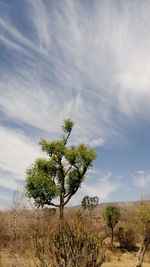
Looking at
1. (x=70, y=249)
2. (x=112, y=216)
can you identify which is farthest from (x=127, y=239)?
(x=70, y=249)

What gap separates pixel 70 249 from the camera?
31.5ft

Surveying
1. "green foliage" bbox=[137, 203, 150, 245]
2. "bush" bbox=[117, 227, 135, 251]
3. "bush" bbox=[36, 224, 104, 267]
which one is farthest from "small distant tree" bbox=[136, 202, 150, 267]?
"bush" bbox=[117, 227, 135, 251]

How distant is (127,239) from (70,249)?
27094 mm

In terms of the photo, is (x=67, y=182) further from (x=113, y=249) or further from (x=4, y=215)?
(x=113, y=249)

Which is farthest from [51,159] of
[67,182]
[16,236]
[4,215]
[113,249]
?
[113,249]

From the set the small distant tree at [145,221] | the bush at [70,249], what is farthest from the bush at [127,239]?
the bush at [70,249]

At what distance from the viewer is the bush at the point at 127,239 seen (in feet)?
112

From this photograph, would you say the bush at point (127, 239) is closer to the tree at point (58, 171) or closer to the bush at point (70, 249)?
the tree at point (58, 171)

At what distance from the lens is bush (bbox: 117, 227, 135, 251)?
112 ft

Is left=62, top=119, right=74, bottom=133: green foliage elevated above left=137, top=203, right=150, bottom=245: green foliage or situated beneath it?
elevated above

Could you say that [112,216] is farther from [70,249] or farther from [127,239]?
[70,249]

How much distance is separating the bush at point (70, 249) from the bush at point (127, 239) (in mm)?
26109

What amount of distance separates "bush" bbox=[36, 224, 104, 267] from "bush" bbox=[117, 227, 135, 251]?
85.7 feet

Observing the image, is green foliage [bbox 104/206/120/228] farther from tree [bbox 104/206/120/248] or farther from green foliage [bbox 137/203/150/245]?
green foliage [bbox 137/203/150/245]
